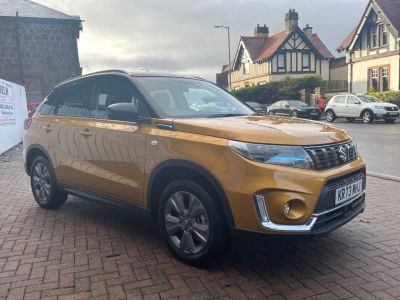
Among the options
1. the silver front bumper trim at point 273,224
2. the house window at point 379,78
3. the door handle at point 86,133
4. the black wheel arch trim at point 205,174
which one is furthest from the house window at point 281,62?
the silver front bumper trim at point 273,224

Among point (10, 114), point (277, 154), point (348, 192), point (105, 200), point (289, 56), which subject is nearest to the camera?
point (277, 154)

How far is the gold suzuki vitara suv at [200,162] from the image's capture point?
3303mm

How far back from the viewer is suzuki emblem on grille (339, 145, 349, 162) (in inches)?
147

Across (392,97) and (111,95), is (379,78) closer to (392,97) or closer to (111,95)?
(392,97)

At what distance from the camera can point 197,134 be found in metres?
3.69

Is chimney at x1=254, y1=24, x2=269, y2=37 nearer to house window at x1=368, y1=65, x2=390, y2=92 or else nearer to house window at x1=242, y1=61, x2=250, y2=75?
house window at x1=242, y1=61, x2=250, y2=75

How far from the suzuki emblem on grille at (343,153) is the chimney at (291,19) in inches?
1802

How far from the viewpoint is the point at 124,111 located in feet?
13.5

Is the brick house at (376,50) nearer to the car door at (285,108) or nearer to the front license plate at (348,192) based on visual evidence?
the car door at (285,108)

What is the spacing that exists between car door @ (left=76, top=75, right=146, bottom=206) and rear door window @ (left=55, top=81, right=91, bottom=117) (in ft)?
0.65

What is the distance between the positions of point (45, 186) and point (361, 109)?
20.8 m

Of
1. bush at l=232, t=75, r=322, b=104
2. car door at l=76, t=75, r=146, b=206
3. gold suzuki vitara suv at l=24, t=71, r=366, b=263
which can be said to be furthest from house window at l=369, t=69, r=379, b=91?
car door at l=76, t=75, r=146, b=206

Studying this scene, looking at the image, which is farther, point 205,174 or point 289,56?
point 289,56

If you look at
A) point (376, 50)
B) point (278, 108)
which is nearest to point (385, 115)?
point (278, 108)
